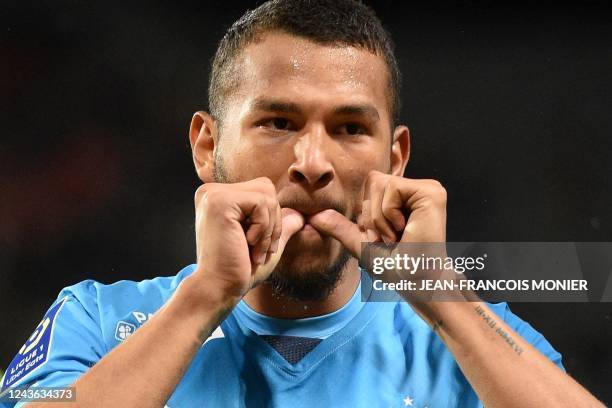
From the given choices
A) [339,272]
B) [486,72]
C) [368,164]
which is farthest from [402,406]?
[486,72]

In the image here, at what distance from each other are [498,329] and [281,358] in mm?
461

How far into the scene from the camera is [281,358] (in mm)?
1510

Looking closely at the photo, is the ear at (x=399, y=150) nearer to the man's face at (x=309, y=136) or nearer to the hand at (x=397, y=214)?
the man's face at (x=309, y=136)

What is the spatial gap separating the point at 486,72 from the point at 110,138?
1317 mm

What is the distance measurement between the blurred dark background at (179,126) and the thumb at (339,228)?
104cm

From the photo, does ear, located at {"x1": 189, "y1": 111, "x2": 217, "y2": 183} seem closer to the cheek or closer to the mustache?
the cheek

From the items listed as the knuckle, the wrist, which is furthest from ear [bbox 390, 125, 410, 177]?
the wrist

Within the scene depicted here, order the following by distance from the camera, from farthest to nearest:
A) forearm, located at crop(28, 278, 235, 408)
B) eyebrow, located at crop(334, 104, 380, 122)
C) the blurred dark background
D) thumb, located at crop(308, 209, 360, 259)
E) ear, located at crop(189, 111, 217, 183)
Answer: the blurred dark background
ear, located at crop(189, 111, 217, 183)
eyebrow, located at crop(334, 104, 380, 122)
thumb, located at crop(308, 209, 360, 259)
forearm, located at crop(28, 278, 235, 408)

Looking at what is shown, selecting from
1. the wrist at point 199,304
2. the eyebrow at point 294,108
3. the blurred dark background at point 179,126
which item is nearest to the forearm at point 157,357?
the wrist at point 199,304

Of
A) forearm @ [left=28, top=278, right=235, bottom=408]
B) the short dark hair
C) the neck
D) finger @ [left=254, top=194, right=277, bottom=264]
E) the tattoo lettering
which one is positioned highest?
the short dark hair

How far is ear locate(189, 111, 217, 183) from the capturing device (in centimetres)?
174

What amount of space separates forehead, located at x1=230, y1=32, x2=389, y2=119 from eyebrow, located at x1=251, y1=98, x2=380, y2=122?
0.05 ft

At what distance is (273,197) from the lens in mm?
1305

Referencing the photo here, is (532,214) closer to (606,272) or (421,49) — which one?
(606,272)
